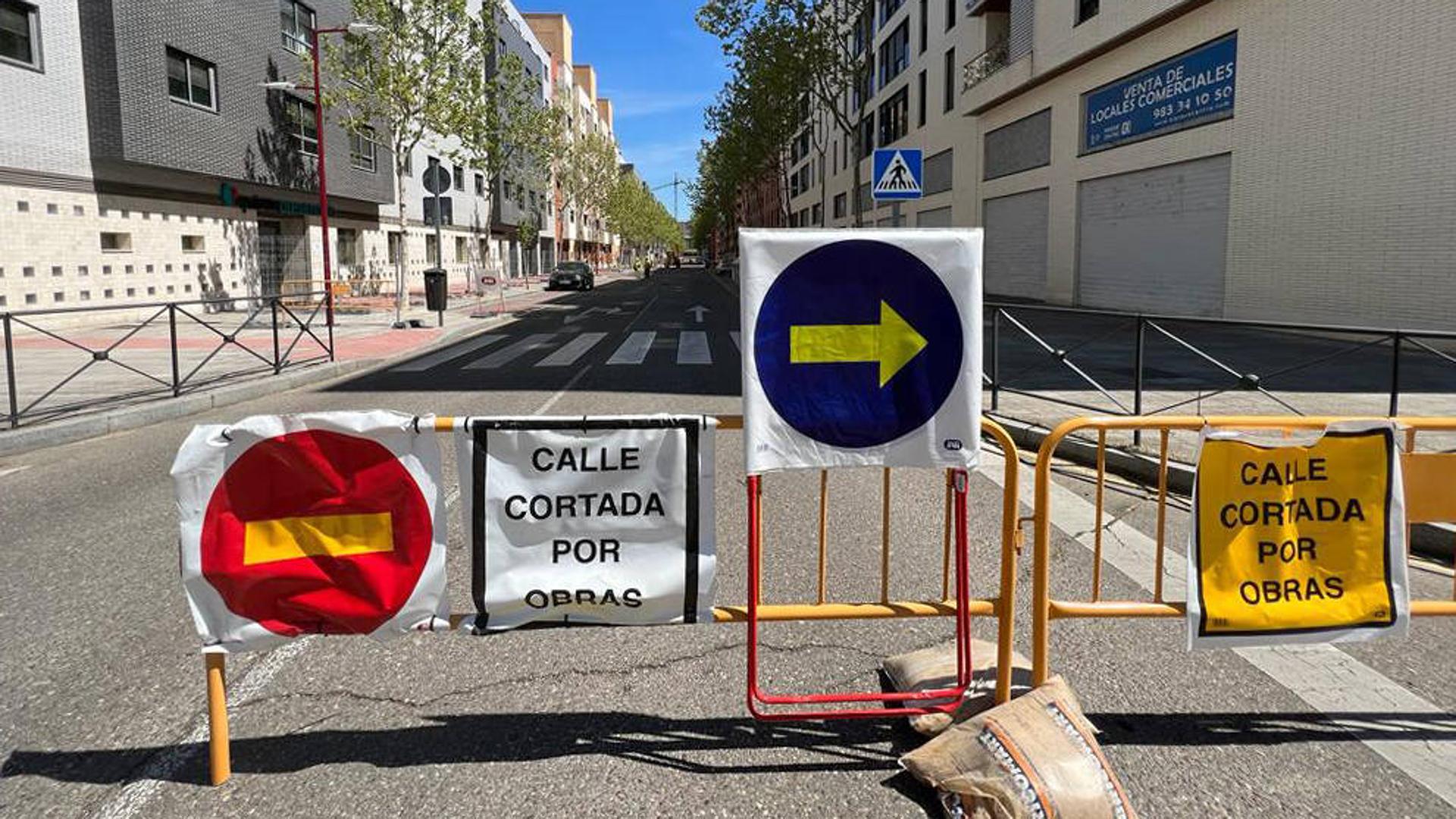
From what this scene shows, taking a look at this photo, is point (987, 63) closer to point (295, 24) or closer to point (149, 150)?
point (295, 24)

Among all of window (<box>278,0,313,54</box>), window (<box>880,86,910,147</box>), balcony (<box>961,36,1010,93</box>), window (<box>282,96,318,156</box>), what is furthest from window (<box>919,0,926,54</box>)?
window (<box>282,96,318,156</box>)

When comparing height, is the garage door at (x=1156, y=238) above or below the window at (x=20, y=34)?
below

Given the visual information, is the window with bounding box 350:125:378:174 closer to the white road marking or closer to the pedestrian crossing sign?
the pedestrian crossing sign

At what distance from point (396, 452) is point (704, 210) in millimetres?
121790

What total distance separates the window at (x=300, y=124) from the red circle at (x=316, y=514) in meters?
29.1

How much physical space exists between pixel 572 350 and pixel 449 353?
2.16m

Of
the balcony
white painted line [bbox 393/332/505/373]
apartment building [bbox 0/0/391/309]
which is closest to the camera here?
white painted line [bbox 393/332/505/373]

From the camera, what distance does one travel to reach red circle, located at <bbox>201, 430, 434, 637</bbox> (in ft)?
9.66

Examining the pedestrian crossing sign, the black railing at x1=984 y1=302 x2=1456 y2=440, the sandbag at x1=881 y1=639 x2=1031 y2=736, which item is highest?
the pedestrian crossing sign

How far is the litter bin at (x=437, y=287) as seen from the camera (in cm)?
2238

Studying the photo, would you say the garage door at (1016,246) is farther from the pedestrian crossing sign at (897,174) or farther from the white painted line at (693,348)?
the pedestrian crossing sign at (897,174)

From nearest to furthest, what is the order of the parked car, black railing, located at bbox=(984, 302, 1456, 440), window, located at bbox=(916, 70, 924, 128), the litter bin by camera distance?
black railing, located at bbox=(984, 302, 1456, 440), the litter bin, window, located at bbox=(916, 70, 924, 128), the parked car

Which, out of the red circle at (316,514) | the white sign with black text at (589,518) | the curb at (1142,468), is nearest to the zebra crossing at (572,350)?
the curb at (1142,468)

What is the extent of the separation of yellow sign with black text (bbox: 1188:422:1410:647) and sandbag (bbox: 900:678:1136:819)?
77 cm
